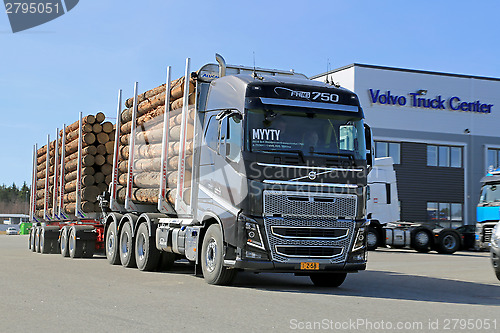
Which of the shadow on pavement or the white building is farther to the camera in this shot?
the white building

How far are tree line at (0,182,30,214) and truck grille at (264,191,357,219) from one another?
168485 millimetres

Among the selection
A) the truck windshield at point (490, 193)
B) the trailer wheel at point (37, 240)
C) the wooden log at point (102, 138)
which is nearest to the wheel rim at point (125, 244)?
the wooden log at point (102, 138)

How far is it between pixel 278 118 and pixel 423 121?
30055 mm

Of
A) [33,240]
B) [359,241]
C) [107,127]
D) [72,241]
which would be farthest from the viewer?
[33,240]

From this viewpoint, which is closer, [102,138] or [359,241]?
[359,241]

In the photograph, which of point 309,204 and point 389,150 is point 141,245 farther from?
point 389,150

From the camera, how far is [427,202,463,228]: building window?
40375 millimetres

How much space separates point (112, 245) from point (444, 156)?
27.8 metres

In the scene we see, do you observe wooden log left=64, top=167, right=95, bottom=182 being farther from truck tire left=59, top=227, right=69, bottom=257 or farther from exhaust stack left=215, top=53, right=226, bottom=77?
exhaust stack left=215, top=53, right=226, bottom=77

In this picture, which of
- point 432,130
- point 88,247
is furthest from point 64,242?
point 432,130

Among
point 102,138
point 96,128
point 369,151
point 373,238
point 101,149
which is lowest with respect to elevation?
→ point 373,238

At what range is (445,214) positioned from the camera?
40938mm

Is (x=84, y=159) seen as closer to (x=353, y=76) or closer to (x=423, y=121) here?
(x=353, y=76)

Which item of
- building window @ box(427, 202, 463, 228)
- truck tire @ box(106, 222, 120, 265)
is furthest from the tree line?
truck tire @ box(106, 222, 120, 265)
